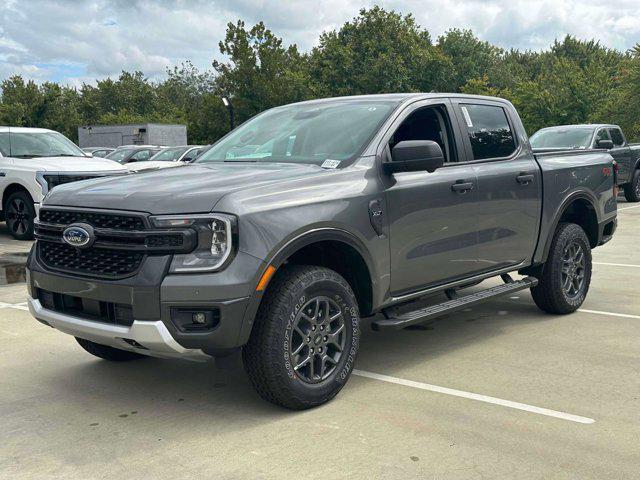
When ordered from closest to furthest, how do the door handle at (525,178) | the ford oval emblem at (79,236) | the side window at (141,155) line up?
1. the ford oval emblem at (79,236)
2. the door handle at (525,178)
3. the side window at (141,155)

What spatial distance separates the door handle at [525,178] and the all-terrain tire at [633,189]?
14233 mm

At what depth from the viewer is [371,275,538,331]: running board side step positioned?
4742mm

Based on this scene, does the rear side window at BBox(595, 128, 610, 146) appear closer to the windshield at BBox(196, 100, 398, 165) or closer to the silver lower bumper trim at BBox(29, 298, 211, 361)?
the windshield at BBox(196, 100, 398, 165)

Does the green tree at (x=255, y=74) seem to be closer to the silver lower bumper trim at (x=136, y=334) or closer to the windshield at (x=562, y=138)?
the windshield at (x=562, y=138)

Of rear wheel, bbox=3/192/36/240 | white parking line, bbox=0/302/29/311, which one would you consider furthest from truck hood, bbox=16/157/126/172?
white parking line, bbox=0/302/29/311

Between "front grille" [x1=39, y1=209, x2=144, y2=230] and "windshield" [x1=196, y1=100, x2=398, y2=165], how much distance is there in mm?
1359

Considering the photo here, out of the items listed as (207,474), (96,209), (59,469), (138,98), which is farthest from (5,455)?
(138,98)

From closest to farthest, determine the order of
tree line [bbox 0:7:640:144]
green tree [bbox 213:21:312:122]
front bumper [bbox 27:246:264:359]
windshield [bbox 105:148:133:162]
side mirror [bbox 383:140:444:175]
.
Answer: front bumper [bbox 27:246:264:359], side mirror [bbox 383:140:444:175], windshield [bbox 105:148:133:162], tree line [bbox 0:7:640:144], green tree [bbox 213:21:312:122]

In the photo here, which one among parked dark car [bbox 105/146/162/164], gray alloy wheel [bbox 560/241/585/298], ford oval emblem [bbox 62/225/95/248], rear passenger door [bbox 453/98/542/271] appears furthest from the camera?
parked dark car [bbox 105/146/162/164]

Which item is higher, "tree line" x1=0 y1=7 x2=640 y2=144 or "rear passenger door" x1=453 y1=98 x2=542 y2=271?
"tree line" x1=0 y1=7 x2=640 y2=144

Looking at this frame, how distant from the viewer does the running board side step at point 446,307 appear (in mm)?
4742

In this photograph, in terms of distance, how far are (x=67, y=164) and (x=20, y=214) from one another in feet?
3.97

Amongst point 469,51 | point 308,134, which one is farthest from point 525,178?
point 469,51

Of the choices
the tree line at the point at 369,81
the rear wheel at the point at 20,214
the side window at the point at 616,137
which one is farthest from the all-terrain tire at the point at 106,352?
the tree line at the point at 369,81
